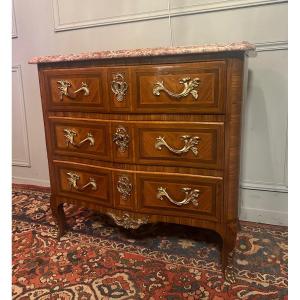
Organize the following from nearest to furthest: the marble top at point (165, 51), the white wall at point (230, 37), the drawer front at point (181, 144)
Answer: the marble top at point (165, 51) < the drawer front at point (181, 144) < the white wall at point (230, 37)

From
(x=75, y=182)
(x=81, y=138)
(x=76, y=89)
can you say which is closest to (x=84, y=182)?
(x=75, y=182)

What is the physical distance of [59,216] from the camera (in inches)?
61.6

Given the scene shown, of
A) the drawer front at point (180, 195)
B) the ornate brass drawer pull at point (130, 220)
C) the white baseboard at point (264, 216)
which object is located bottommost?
the white baseboard at point (264, 216)

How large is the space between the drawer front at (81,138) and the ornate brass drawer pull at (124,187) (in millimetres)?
A: 113

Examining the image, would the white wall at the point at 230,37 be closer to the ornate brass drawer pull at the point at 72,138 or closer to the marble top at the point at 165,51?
the marble top at the point at 165,51

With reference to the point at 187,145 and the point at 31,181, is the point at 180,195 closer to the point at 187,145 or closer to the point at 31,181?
the point at 187,145

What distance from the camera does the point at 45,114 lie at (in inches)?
55.4

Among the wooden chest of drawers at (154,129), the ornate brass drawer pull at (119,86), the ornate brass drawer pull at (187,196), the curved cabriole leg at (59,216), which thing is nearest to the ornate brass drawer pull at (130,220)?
the wooden chest of drawers at (154,129)

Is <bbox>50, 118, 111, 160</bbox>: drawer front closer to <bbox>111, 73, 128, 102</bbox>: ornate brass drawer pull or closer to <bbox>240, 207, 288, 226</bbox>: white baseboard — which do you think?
<bbox>111, 73, 128, 102</bbox>: ornate brass drawer pull

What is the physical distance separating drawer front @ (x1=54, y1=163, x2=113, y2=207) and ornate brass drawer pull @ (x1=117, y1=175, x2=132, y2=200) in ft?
0.18

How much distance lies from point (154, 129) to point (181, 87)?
198mm

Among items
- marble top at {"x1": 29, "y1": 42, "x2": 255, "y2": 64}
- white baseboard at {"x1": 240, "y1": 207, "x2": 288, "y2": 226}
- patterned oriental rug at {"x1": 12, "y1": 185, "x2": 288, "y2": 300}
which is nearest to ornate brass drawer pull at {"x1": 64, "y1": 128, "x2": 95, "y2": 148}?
marble top at {"x1": 29, "y1": 42, "x2": 255, "y2": 64}

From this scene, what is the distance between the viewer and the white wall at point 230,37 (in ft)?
4.84
